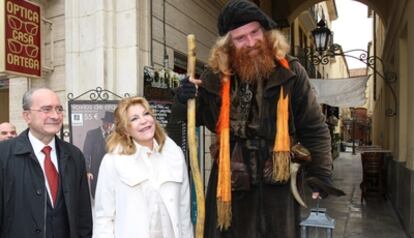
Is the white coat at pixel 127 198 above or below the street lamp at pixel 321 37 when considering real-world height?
below

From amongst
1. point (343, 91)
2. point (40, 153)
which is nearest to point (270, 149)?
point (40, 153)

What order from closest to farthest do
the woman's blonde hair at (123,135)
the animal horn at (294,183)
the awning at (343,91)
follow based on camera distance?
the animal horn at (294,183), the woman's blonde hair at (123,135), the awning at (343,91)

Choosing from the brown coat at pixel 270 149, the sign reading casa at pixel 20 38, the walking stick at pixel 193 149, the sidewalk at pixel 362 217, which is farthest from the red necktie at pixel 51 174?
the sidewalk at pixel 362 217

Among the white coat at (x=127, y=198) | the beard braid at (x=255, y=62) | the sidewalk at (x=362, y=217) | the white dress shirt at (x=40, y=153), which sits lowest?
the sidewalk at (x=362, y=217)

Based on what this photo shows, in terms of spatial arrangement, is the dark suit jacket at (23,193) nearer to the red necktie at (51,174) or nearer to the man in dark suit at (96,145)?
the red necktie at (51,174)

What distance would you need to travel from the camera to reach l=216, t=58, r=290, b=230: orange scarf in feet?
8.22

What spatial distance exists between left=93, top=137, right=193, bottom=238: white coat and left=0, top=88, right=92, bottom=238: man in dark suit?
8.1 inches

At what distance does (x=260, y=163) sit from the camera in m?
2.62

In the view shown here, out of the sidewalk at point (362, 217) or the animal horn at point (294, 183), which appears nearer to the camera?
the animal horn at point (294, 183)

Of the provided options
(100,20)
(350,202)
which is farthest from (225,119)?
(350,202)

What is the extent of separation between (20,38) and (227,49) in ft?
8.74

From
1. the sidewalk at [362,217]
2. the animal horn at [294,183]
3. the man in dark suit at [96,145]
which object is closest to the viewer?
the animal horn at [294,183]

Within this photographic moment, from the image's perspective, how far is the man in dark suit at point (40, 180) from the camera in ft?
8.28

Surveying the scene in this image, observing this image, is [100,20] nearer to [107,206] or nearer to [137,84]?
[137,84]
